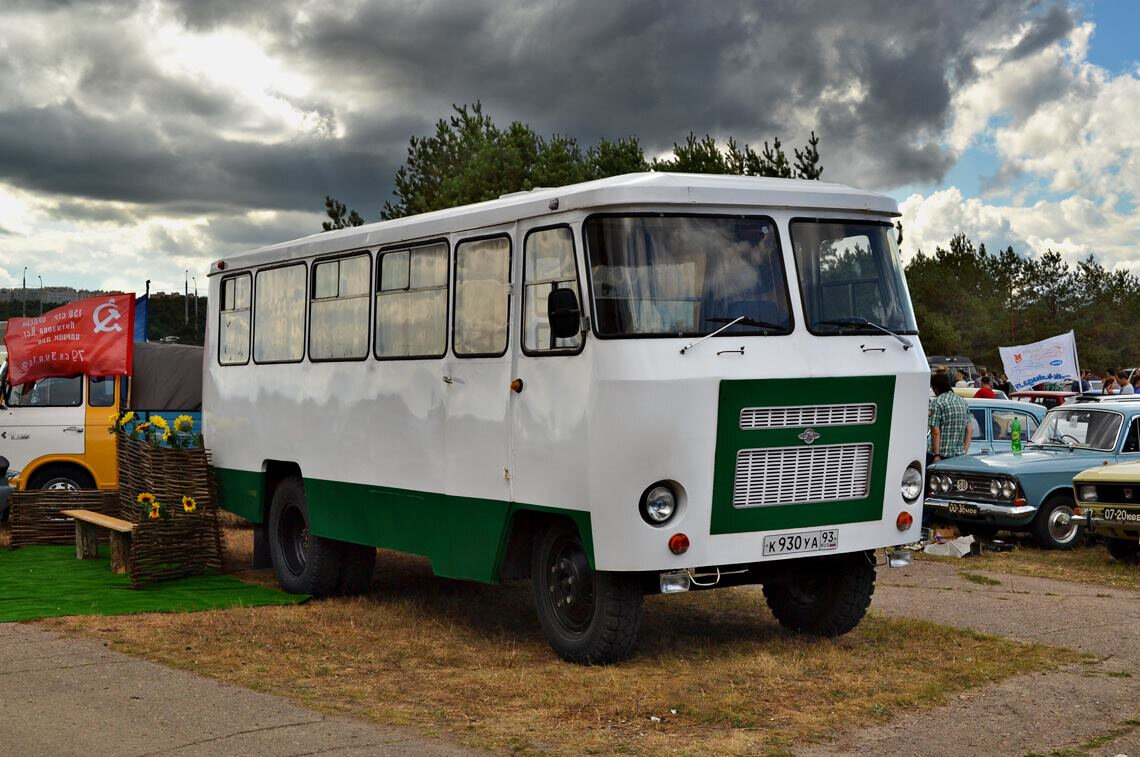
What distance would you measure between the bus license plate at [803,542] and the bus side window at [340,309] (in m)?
3.99

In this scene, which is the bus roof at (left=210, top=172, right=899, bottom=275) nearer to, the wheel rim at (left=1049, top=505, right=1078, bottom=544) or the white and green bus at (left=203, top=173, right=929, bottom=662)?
the white and green bus at (left=203, top=173, right=929, bottom=662)

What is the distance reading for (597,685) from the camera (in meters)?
8.70

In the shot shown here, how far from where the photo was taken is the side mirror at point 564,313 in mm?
8961

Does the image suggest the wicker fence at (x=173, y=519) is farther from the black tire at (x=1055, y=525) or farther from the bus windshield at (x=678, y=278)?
the black tire at (x=1055, y=525)

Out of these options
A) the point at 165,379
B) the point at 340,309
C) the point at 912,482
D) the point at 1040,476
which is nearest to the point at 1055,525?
the point at 1040,476

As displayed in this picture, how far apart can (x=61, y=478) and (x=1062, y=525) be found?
11.9 m

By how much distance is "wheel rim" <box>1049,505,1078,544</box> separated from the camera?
54.4 feet

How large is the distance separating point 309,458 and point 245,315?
217cm

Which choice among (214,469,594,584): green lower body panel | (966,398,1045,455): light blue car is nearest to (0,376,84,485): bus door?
(214,469,594,584): green lower body panel

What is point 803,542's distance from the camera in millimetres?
9492

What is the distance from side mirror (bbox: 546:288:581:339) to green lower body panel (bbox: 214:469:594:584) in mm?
1150

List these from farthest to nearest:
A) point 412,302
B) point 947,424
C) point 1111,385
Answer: point 1111,385 → point 947,424 → point 412,302

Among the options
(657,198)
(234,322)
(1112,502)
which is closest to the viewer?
(657,198)

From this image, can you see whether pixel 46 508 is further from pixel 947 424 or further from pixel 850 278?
pixel 947 424
